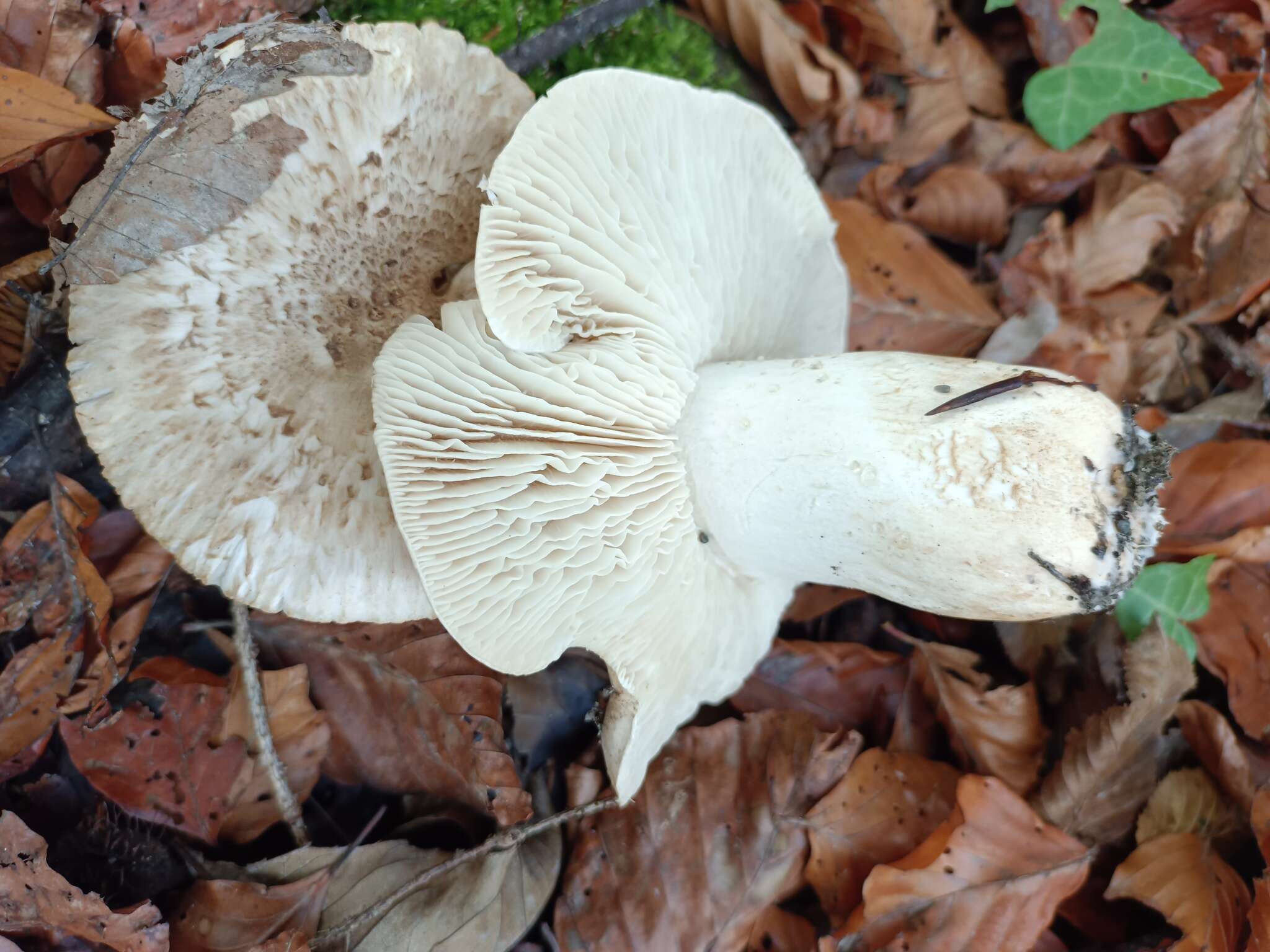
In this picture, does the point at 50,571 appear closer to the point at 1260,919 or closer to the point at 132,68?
the point at 132,68

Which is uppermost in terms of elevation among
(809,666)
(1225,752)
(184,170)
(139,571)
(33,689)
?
(184,170)

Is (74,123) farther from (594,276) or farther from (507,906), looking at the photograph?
(507,906)

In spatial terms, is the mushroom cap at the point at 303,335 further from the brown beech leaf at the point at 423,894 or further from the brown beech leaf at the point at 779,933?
the brown beech leaf at the point at 779,933

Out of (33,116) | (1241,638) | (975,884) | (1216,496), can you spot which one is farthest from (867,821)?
(33,116)

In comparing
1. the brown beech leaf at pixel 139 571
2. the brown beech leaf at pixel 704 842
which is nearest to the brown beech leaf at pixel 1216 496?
the brown beech leaf at pixel 704 842

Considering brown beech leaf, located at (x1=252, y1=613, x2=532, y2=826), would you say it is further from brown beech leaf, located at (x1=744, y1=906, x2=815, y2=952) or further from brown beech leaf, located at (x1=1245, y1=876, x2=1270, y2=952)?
brown beech leaf, located at (x1=1245, y1=876, x2=1270, y2=952)

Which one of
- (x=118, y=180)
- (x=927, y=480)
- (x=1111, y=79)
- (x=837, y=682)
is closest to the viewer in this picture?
(x=118, y=180)

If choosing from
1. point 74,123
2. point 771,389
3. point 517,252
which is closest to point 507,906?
point 771,389

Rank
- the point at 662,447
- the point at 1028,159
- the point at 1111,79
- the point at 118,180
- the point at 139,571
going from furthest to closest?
the point at 1028,159 → the point at 1111,79 → the point at 139,571 → the point at 662,447 → the point at 118,180
